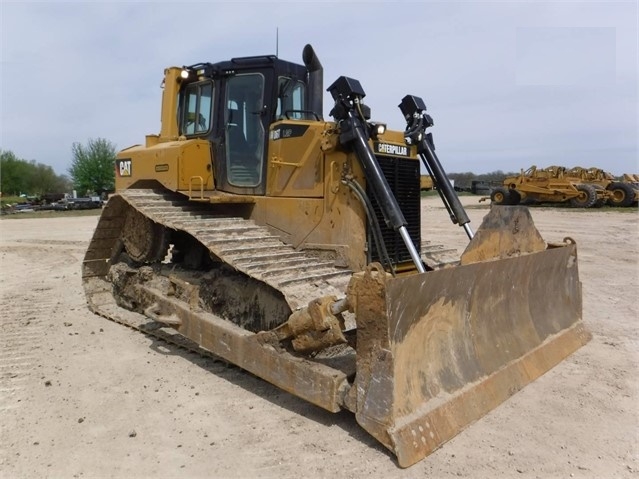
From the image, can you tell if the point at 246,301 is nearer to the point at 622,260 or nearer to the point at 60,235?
the point at 622,260

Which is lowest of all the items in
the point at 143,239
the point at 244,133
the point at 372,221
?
the point at 143,239

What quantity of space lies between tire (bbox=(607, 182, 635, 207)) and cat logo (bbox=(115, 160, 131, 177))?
895 inches

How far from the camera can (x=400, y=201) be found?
5.59 meters

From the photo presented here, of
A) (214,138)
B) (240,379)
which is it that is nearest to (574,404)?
(240,379)

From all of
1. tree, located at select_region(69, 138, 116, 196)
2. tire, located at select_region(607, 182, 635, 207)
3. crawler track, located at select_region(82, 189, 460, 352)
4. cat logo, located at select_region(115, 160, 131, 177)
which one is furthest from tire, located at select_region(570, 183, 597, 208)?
tree, located at select_region(69, 138, 116, 196)

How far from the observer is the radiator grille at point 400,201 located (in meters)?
5.26

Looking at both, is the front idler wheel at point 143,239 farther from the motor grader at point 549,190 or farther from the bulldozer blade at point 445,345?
the motor grader at point 549,190

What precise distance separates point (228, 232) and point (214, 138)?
4.68 feet

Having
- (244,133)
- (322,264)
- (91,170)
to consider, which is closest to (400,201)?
(322,264)

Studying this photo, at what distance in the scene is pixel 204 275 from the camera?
18.9 ft

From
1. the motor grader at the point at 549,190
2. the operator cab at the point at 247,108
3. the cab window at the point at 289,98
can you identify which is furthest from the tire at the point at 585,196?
the cab window at the point at 289,98

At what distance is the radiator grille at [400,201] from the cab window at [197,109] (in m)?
2.27

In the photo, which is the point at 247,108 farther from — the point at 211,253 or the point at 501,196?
the point at 501,196

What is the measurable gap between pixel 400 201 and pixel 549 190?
2153 centimetres
